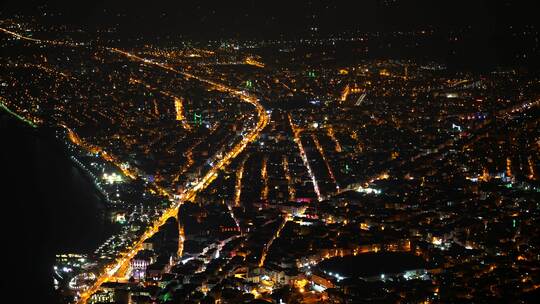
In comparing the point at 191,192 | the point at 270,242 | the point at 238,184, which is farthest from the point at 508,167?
the point at 270,242

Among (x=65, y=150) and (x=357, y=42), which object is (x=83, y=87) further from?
(x=357, y=42)

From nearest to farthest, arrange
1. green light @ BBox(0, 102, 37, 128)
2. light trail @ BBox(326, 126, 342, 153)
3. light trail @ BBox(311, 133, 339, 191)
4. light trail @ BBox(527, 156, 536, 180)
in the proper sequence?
1. light trail @ BBox(527, 156, 536, 180)
2. light trail @ BBox(311, 133, 339, 191)
3. light trail @ BBox(326, 126, 342, 153)
4. green light @ BBox(0, 102, 37, 128)

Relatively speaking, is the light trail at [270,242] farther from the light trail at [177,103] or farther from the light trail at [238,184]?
the light trail at [177,103]

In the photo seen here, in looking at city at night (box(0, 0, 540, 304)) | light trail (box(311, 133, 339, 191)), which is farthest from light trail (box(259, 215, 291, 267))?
light trail (box(311, 133, 339, 191))

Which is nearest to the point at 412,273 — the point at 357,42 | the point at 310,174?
the point at 310,174

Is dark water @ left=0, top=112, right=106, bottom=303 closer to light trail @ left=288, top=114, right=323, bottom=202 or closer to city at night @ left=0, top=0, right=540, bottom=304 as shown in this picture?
city at night @ left=0, top=0, right=540, bottom=304

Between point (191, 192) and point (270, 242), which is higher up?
point (191, 192)

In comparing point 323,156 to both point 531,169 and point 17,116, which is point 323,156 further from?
point 17,116
